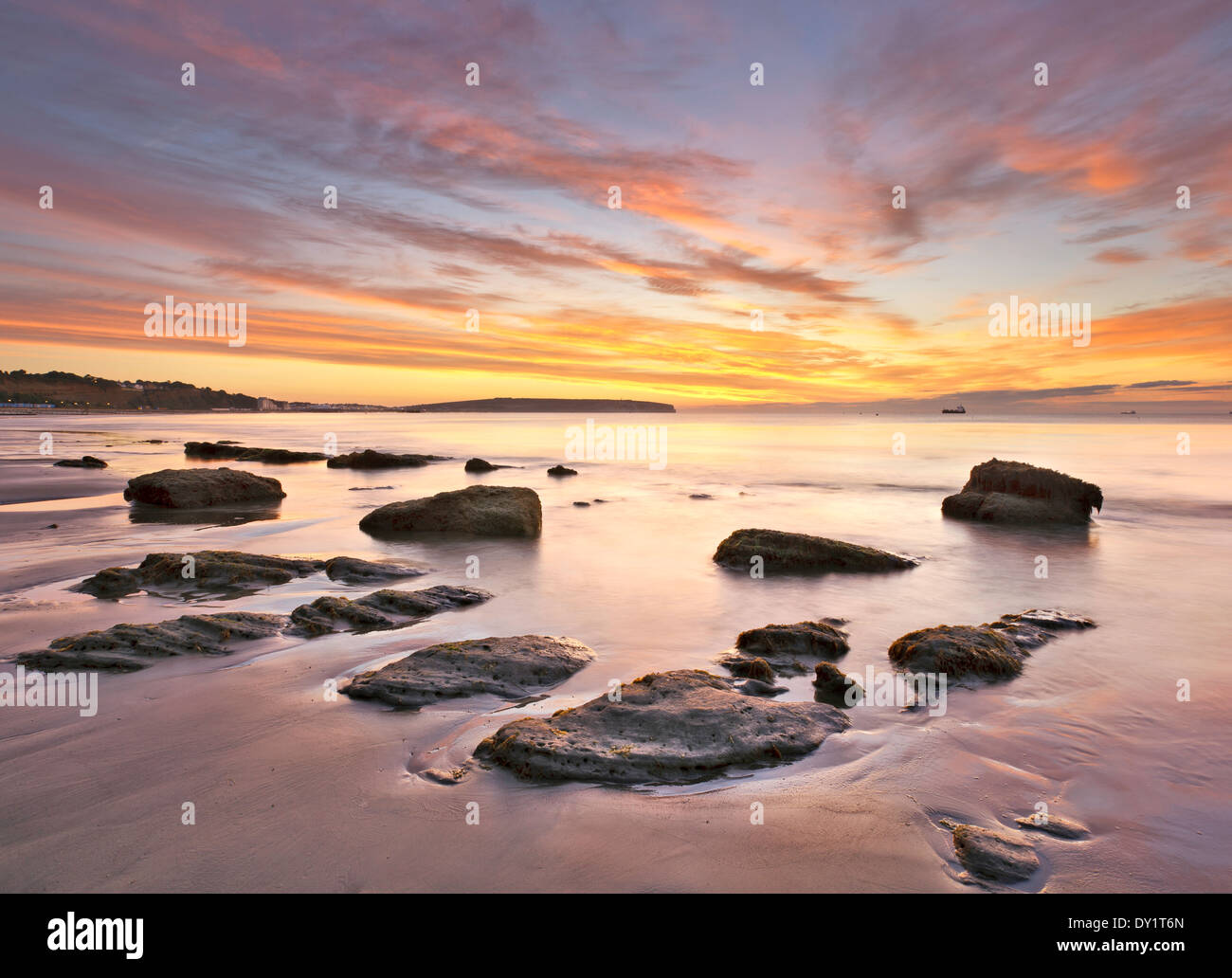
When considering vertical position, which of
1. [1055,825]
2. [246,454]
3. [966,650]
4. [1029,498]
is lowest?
[1055,825]

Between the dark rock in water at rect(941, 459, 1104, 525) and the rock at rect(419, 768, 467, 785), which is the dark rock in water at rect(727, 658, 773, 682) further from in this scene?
the dark rock in water at rect(941, 459, 1104, 525)

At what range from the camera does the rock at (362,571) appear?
29.6 ft

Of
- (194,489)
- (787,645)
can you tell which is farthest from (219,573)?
(194,489)

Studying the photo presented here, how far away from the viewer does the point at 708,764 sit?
13.6 feet

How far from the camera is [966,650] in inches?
237

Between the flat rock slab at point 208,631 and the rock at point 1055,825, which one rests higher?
the flat rock slab at point 208,631

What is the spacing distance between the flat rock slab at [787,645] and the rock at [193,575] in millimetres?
6054

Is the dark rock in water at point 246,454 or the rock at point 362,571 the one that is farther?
the dark rock in water at point 246,454

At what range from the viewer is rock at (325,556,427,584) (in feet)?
29.6

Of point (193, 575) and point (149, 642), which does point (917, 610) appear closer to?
point (149, 642)

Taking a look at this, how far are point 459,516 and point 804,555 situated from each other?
6.53 metres

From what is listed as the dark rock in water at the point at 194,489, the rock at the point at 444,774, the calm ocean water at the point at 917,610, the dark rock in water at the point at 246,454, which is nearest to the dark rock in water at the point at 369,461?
the dark rock in water at the point at 246,454

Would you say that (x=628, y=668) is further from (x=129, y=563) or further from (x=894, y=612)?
(x=129, y=563)

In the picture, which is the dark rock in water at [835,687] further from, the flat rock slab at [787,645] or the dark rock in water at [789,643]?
the dark rock in water at [789,643]
